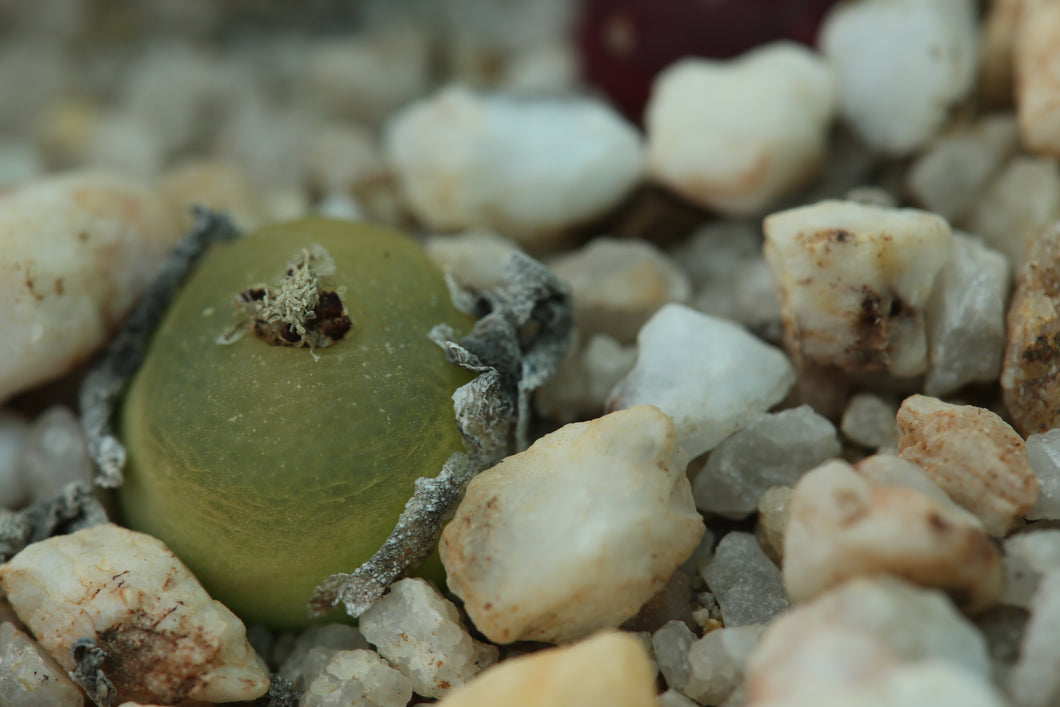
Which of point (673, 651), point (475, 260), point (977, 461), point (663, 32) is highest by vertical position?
point (663, 32)

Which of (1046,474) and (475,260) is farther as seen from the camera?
(475,260)

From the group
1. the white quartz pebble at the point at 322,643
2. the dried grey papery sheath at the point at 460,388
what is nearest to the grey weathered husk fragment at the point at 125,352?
the dried grey papery sheath at the point at 460,388

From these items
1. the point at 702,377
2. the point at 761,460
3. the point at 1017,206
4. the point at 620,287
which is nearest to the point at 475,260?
the point at 620,287

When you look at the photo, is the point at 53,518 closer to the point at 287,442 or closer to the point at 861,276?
the point at 287,442

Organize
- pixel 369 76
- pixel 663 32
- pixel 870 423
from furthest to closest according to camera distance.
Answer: pixel 369 76 < pixel 663 32 < pixel 870 423

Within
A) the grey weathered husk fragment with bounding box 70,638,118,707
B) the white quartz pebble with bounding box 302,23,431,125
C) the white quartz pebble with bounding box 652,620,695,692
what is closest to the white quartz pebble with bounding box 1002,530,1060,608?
the white quartz pebble with bounding box 652,620,695,692

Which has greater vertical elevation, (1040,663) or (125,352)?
(125,352)

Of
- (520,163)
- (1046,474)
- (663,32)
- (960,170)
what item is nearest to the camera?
(1046,474)

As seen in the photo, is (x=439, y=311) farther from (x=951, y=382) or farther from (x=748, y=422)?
(x=951, y=382)
